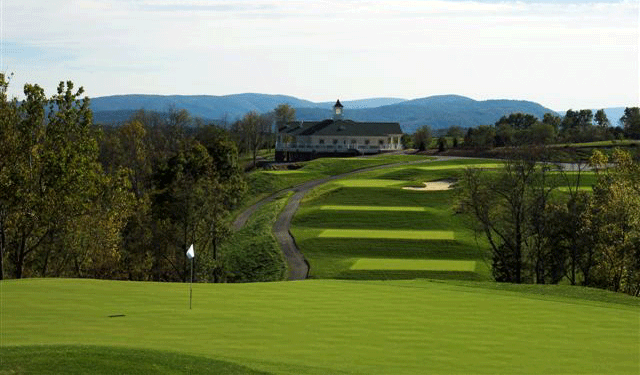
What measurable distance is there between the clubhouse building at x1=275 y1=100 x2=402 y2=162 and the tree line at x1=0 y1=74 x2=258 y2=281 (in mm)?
76966

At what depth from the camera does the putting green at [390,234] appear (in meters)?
61.8

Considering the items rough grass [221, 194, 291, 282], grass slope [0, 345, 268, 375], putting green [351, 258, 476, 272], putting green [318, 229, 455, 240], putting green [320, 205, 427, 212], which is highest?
grass slope [0, 345, 268, 375]

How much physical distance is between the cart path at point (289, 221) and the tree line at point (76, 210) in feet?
18.6

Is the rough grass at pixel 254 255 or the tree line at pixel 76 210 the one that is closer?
the tree line at pixel 76 210

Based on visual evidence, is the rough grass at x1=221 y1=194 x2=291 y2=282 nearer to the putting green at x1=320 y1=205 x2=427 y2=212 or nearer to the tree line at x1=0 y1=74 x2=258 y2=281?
the tree line at x1=0 y1=74 x2=258 y2=281

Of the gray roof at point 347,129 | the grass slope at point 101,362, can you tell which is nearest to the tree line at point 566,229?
the grass slope at point 101,362

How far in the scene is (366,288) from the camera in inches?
1236

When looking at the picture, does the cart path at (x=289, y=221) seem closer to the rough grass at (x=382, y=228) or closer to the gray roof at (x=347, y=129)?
the rough grass at (x=382, y=228)

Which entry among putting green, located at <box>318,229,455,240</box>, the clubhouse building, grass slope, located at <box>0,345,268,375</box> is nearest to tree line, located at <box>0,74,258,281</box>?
putting green, located at <box>318,229,455,240</box>

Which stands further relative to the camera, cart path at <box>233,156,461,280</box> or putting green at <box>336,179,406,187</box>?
putting green at <box>336,179,406,187</box>

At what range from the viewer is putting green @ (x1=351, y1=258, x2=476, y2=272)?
51.6m

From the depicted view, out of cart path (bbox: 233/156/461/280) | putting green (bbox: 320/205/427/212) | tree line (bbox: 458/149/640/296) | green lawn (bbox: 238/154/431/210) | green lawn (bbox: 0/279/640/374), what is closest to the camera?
green lawn (bbox: 0/279/640/374)

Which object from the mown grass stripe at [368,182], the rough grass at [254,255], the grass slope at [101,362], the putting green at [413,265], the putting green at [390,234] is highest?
the grass slope at [101,362]

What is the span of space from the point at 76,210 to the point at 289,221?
30493mm
